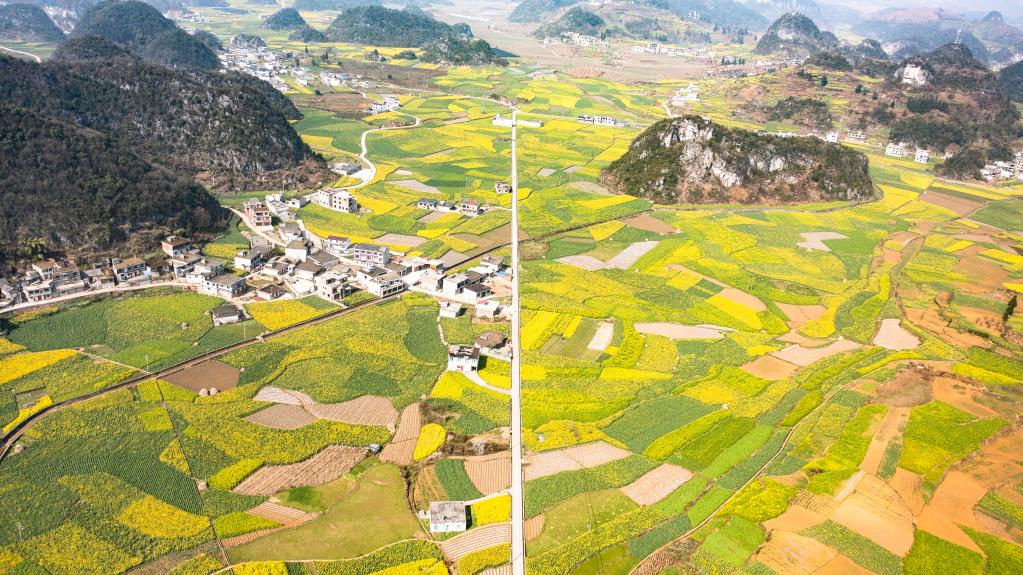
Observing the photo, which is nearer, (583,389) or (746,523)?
(746,523)

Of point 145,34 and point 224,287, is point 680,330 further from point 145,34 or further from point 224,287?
point 145,34

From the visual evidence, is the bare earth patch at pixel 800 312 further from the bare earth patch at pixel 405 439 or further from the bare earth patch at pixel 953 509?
the bare earth patch at pixel 405 439

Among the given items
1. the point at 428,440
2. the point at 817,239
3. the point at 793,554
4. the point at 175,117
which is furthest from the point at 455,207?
the point at 793,554

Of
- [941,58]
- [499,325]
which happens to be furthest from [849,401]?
[941,58]

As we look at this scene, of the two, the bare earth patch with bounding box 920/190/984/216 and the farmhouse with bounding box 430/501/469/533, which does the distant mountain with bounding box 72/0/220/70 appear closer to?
the farmhouse with bounding box 430/501/469/533

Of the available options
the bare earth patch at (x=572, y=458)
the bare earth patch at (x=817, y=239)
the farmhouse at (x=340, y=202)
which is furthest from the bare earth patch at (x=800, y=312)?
the farmhouse at (x=340, y=202)

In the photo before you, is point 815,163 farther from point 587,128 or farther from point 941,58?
point 941,58
